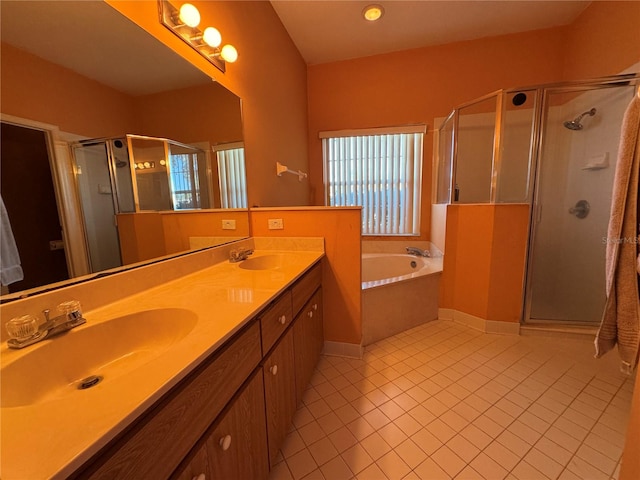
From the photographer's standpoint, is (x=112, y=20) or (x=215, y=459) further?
(x=112, y=20)

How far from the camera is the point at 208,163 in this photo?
1.41 meters

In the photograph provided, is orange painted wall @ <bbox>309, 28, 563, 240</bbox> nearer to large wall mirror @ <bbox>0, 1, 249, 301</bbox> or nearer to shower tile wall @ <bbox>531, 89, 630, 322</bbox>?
shower tile wall @ <bbox>531, 89, 630, 322</bbox>

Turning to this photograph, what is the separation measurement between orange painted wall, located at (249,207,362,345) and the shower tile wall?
1.55m

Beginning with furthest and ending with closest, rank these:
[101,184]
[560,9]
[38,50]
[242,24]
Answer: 1. [560,9]
2. [242,24]
3. [101,184]
4. [38,50]

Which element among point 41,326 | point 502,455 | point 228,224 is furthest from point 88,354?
point 502,455

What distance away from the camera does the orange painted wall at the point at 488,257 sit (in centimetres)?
201

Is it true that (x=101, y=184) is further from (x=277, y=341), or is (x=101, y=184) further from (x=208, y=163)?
(x=277, y=341)

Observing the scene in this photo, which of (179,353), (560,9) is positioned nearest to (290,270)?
(179,353)

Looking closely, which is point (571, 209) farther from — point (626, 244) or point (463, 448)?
point (463, 448)

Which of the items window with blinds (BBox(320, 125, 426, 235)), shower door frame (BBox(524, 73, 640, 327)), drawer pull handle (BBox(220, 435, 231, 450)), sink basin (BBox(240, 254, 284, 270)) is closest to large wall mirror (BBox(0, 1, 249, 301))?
sink basin (BBox(240, 254, 284, 270))

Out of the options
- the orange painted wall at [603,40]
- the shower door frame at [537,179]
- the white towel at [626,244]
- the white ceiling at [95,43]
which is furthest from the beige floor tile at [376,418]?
the orange painted wall at [603,40]

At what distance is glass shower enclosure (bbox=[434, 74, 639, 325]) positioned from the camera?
1969 millimetres

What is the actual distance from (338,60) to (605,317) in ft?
10.3

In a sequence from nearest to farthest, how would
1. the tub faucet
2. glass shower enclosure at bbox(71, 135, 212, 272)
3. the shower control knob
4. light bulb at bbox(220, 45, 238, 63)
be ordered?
glass shower enclosure at bbox(71, 135, 212, 272), light bulb at bbox(220, 45, 238, 63), the shower control knob, the tub faucet
